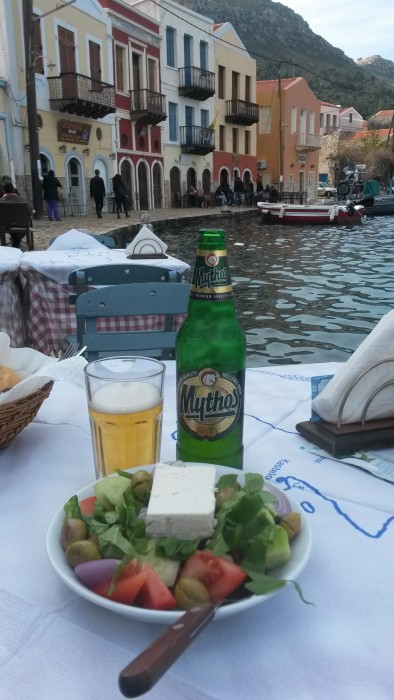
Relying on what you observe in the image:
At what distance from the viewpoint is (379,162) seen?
46.0 meters

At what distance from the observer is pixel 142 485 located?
71 cm

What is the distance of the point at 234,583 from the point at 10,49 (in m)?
18.0

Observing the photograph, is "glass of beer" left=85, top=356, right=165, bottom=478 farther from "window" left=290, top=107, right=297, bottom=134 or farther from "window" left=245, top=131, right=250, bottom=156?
"window" left=290, top=107, right=297, bottom=134

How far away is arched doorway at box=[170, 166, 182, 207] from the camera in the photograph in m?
26.5

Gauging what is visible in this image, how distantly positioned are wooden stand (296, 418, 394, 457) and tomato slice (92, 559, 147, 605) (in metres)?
0.54

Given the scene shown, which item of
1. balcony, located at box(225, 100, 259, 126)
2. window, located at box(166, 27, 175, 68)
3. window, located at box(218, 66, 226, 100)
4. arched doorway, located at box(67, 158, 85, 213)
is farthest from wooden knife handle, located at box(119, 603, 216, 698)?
window, located at box(218, 66, 226, 100)

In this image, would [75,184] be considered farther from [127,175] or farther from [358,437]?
[358,437]

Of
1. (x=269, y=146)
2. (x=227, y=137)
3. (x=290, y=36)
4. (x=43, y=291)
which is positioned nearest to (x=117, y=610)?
(x=43, y=291)

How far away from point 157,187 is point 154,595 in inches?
1021

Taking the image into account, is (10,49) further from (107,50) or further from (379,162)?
(379,162)

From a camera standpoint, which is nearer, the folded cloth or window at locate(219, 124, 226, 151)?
the folded cloth

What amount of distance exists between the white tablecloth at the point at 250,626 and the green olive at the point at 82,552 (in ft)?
0.20

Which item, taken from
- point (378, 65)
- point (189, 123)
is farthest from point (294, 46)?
point (189, 123)

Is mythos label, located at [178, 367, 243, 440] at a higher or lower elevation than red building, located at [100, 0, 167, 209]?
lower
